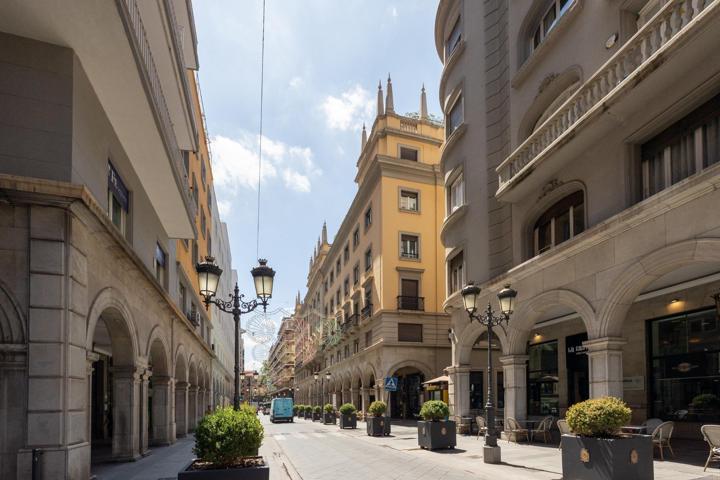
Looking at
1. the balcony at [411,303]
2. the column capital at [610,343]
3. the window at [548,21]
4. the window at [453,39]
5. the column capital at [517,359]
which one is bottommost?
the column capital at [517,359]

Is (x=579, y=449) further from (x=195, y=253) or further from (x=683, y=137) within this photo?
(x=195, y=253)

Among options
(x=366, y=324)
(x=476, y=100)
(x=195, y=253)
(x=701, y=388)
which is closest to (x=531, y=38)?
(x=476, y=100)

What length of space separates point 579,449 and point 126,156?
12.6m

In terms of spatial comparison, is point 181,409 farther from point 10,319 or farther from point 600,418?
point 600,418

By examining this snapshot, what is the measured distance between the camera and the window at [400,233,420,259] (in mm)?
37312

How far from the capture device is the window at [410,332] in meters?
35.8

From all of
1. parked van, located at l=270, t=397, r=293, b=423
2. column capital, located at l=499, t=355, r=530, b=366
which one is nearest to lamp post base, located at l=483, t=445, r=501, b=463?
column capital, located at l=499, t=355, r=530, b=366

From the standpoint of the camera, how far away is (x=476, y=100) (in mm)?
21609

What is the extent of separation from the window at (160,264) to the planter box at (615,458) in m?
14.7

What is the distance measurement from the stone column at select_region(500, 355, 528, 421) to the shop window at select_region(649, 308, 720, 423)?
162 inches

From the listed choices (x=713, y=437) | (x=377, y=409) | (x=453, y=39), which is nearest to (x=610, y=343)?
(x=713, y=437)

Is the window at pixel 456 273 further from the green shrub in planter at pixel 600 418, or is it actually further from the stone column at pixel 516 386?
the green shrub in planter at pixel 600 418

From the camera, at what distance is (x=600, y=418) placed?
892cm

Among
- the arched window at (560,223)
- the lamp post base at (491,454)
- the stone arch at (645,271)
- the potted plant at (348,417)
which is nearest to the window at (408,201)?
the potted plant at (348,417)
